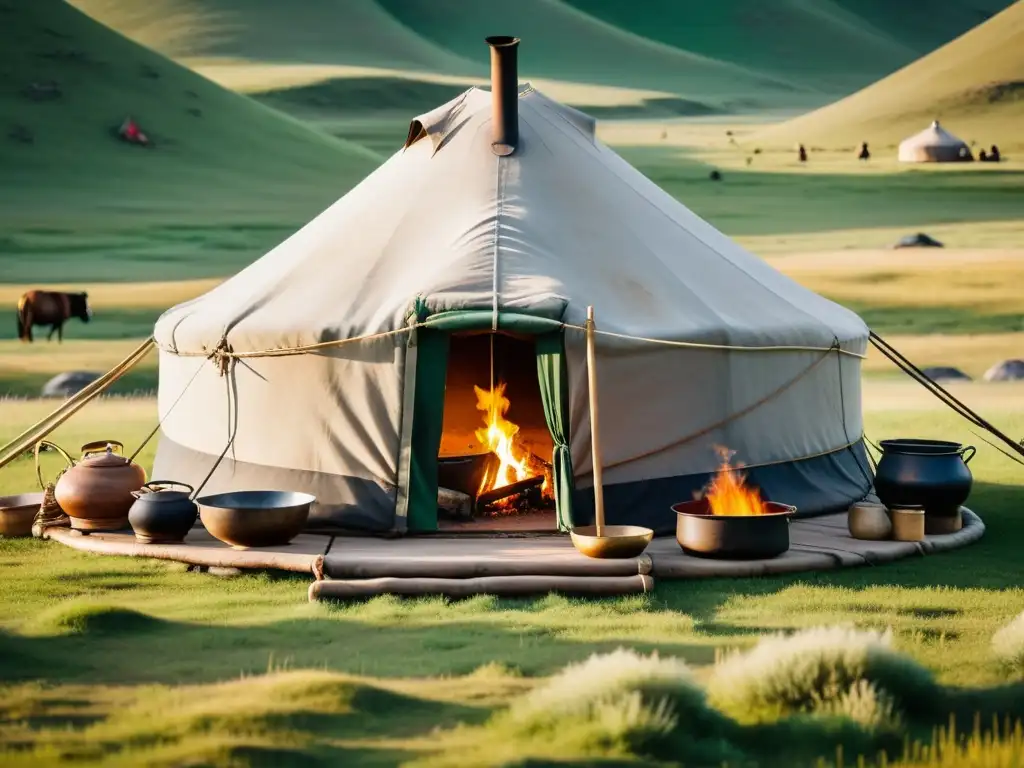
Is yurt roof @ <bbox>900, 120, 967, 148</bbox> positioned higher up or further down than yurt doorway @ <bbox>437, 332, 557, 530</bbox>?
higher up

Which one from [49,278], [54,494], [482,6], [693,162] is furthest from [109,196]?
[482,6]

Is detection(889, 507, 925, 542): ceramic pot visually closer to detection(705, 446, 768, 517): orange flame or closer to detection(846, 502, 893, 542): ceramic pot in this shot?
detection(846, 502, 893, 542): ceramic pot

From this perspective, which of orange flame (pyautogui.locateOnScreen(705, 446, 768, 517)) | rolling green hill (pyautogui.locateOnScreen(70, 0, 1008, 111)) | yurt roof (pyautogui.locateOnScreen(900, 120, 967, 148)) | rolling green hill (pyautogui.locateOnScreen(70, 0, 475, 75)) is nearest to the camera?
orange flame (pyautogui.locateOnScreen(705, 446, 768, 517))

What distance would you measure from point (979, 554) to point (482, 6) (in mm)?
143913

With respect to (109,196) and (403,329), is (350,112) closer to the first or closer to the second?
(109,196)

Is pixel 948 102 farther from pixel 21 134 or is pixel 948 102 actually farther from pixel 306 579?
pixel 306 579

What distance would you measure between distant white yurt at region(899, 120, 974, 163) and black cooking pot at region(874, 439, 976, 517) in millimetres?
43891

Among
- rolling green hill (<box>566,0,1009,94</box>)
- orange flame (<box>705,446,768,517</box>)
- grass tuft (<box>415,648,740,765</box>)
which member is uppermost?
rolling green hill (<box>566,0,1009,94</box>)

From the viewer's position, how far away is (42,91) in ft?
171

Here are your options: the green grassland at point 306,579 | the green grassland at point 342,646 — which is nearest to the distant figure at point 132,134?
the green grassland at point 306,579

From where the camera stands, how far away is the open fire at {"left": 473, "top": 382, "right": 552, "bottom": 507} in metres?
9.17

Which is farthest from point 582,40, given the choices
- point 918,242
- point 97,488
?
point 97,488

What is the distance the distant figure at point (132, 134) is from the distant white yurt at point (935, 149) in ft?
90.4

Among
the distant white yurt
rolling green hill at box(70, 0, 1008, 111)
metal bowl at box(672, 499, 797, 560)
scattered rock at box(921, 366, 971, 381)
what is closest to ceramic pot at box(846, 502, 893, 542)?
metal bowl at box(672, 499, 797, 560)
